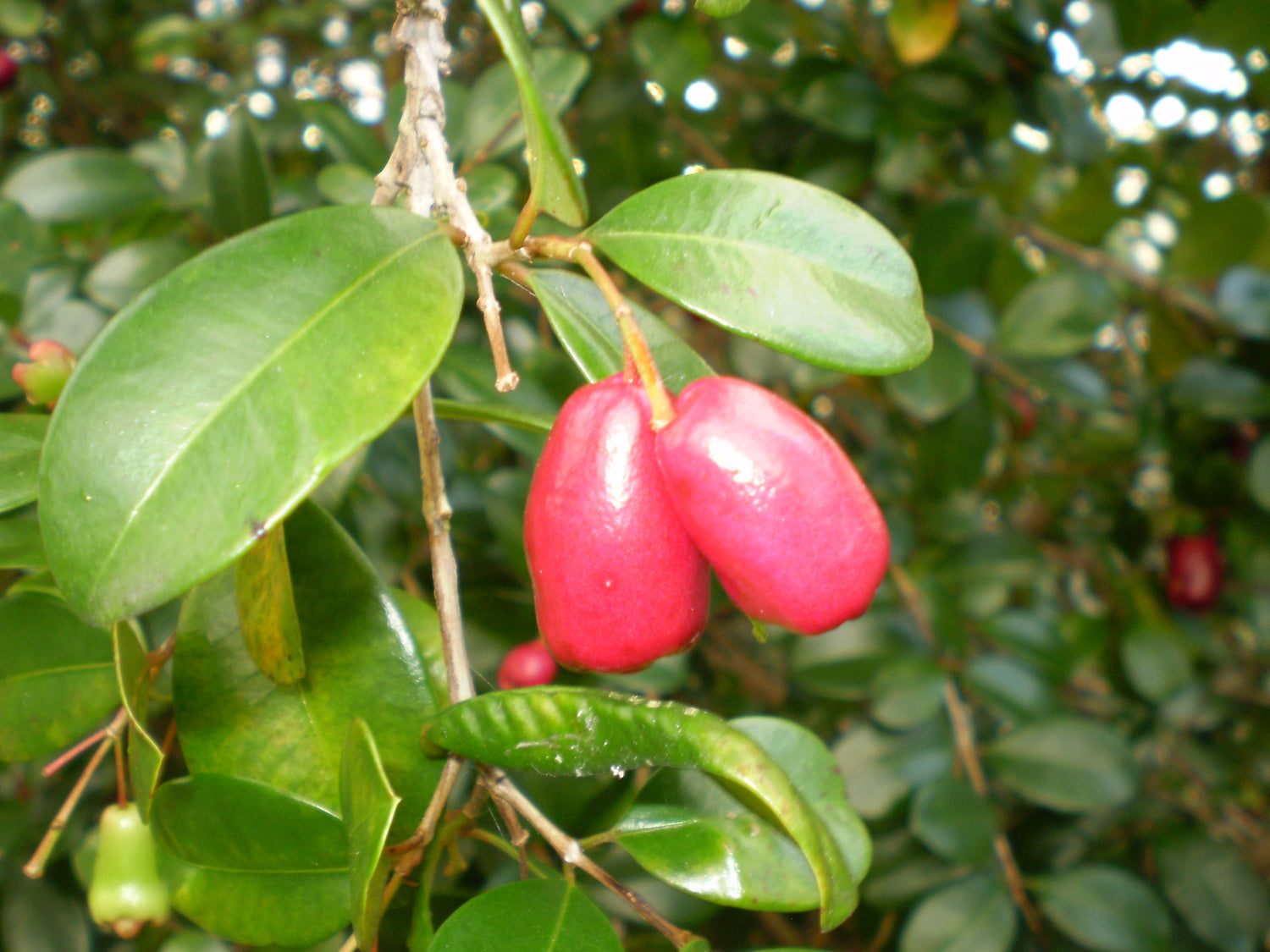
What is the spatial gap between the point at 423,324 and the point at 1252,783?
2400 millimetres

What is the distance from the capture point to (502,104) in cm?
111

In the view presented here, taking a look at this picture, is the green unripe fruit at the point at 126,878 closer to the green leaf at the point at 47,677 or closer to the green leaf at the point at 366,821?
the green leaf at the point at 47,677

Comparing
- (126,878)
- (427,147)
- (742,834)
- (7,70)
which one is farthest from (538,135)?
(7,70)

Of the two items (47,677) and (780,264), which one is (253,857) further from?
(780,264)

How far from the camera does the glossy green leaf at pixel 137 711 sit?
0.52 m

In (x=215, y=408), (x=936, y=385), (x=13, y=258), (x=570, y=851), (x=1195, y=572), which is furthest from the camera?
(x=1195, y=572)

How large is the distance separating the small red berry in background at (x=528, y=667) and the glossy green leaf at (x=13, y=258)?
2.04 ft

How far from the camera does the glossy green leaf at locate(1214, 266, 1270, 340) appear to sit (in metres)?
1.33

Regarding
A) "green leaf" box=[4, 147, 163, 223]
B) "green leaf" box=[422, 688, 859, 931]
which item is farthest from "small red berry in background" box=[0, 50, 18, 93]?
"green leaf" box=[422, 688, 859, 931]

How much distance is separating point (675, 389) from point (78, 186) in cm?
96

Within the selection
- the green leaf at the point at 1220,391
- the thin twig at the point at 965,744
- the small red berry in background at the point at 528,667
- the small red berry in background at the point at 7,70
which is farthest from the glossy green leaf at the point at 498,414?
the small red berry in background at the point at 7,70

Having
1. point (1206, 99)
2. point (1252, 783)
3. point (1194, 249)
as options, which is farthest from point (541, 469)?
point (1252, 783)

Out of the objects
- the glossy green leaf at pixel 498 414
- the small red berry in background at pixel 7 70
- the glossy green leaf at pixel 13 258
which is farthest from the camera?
the small red berry in background at pixel 7 70

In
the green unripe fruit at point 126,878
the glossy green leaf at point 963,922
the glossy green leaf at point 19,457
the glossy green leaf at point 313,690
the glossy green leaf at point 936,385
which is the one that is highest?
the glossy green leaf at point 19,457
